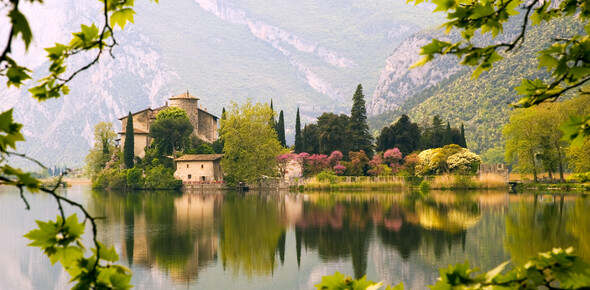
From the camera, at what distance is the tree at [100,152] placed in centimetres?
6881

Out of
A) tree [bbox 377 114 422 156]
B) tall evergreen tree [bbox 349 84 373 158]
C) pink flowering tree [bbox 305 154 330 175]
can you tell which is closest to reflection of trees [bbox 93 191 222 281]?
pink flowering tree [bbox 305 154 330 175]

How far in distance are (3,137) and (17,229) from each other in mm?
28616

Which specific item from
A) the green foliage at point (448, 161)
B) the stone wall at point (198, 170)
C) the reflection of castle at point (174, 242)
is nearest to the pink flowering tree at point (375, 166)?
the green foliage at point (448, 161)

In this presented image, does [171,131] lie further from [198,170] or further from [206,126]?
[206,126]

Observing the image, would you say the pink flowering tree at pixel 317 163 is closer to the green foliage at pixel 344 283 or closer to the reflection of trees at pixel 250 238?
the reflection of trees at pixel 250 238

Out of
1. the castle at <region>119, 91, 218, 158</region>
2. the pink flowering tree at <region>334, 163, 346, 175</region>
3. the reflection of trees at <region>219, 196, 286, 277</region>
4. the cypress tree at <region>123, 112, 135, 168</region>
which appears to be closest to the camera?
the reflection of trees at <region>219, 196, 286, 277</region>

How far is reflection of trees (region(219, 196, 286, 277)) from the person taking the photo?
19844 millimetres

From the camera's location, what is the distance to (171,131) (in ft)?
210

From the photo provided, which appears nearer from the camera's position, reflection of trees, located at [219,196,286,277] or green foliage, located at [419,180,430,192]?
reflection of trees, located at [219,196,286,277]

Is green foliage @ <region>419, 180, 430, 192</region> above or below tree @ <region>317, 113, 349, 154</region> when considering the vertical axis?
below

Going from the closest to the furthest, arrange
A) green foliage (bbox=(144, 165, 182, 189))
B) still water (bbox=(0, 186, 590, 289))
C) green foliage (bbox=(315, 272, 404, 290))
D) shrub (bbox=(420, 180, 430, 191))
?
green foliage (bbox=(315, 272, 404, 290)), still water (bbox=(0, 186, 590, 289)), shrub (bbox=(420, 180, 430, 191)), green foliage (bbox=(144, 165, 182, 189))

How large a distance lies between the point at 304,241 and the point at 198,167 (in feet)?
126

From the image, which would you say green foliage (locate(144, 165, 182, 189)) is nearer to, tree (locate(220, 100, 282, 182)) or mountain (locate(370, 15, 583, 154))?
tree (locate(220, 100, 282, 182))

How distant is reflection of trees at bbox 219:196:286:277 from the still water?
0.04m
